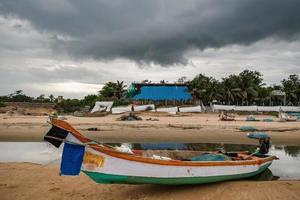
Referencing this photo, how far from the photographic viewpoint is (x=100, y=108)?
49812 mm

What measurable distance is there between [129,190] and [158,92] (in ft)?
153

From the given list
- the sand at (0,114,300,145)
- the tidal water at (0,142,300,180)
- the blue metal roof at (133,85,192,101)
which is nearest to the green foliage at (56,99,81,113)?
the blue metal roof at (133,85,192,101)

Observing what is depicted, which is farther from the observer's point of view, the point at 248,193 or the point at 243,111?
the point at 243,111

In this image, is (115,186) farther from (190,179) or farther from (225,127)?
(225,127)

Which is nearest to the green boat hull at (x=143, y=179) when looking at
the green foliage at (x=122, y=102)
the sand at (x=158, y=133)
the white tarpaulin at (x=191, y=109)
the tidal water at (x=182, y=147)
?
the tidal water at (x=182, y=147)

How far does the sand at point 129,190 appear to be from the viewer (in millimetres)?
10164

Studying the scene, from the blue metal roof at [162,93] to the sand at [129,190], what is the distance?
44060 mm

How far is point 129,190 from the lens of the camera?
36.2 feet

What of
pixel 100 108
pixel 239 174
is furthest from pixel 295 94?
pixel 239 174

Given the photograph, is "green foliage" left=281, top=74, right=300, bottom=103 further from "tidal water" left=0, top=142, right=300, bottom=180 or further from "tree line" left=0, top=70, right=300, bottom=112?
"tidal water" left=0, top=142, right=300, bottom=180

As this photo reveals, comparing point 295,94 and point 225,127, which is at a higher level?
point 295,94

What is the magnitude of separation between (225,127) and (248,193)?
20.8 m

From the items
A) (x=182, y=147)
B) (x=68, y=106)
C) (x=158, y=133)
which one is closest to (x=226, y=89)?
(x=68, y=106)

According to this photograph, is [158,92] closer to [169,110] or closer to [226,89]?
[169,110]
